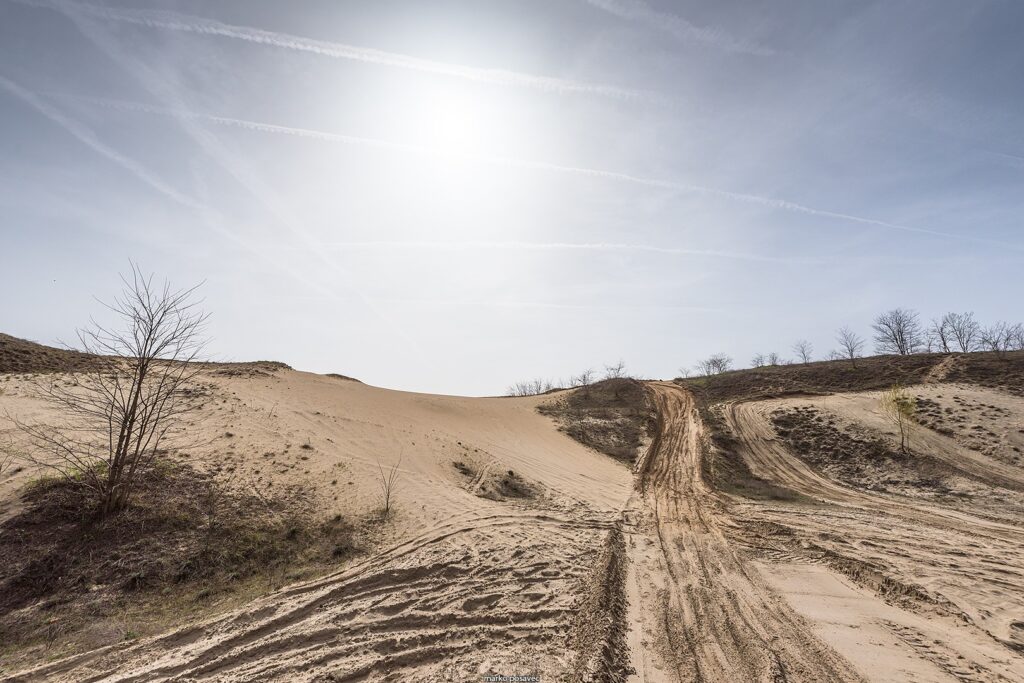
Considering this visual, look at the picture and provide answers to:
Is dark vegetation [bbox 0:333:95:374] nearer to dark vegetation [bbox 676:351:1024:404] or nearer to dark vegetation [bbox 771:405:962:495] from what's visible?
dark vegetation [bbox 771:405:962:495]

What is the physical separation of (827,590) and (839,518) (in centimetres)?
452

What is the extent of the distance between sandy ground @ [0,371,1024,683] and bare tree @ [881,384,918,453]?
3.55 ft

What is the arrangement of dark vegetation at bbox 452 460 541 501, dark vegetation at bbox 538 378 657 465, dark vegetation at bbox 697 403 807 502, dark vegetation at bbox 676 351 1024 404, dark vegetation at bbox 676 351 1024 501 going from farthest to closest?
dark vegetation at bbox 676 351 1024 404 → dark vegetation at bbox 538 378 657 465 → dark vegetation at bbox 676 351 1024 501 → dark vegetation at bbox 697 403 807 502 → dark vegetation at bbox 452 460 541 501

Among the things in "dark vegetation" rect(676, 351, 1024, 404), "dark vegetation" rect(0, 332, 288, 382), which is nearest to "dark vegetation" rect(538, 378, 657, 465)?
"dark vegetation" rect(676, 351, 1024, 404)

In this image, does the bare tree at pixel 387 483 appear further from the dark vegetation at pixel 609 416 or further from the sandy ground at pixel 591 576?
the dark vegetation at pixel 609 416

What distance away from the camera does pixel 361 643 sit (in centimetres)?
525

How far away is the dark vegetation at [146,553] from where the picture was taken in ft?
18.1

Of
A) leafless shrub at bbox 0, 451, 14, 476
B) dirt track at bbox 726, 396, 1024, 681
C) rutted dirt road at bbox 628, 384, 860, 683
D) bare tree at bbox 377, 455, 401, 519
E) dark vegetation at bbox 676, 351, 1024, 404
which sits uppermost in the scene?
dark vegetation at bbox 676, 351, 1024, 404

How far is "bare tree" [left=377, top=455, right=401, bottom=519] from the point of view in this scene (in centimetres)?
926

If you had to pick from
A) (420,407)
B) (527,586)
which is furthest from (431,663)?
(420,407)

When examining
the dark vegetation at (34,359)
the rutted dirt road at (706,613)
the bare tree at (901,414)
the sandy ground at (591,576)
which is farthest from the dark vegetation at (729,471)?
the dark vegetation at (34,359)

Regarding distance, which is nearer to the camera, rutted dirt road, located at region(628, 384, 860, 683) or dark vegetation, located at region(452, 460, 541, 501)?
rutted dirt road, located at region(628, 384, 860, 683)

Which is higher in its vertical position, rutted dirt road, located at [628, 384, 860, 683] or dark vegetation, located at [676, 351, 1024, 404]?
dark vegetation, located at [676, 351, 1024, 404]

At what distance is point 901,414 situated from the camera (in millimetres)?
17438
